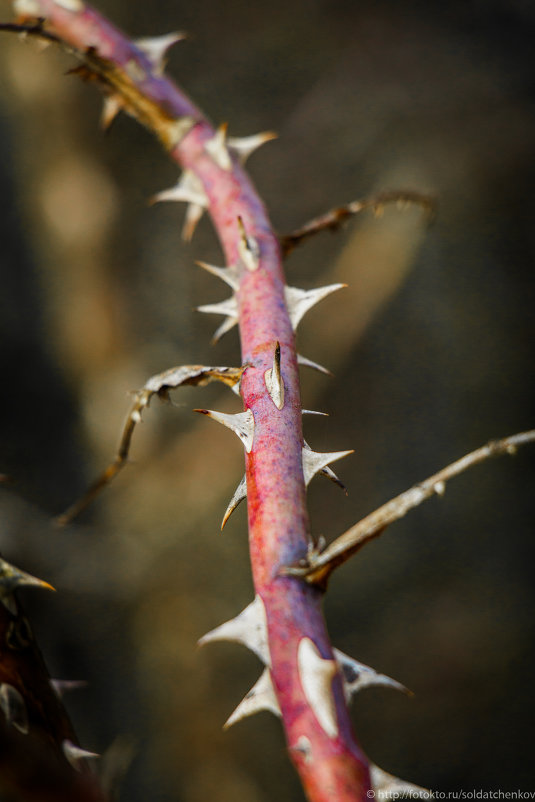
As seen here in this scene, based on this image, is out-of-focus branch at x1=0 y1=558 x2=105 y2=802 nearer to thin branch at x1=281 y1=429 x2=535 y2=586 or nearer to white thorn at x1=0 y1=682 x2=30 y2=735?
white thorn at x1=0 y1=682 x2=30 y2=735

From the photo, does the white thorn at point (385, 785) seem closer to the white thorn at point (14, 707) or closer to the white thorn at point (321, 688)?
the white thorn at point (321, 688)

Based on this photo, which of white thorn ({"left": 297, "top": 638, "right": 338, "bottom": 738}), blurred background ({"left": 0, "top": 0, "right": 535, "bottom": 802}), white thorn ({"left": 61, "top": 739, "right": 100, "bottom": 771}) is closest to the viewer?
white thorn ({"left": 297, "top": 638, "right": 338, "bottom": 738})

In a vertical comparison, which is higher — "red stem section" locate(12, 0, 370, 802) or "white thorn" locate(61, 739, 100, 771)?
"red stem section" locate(12, 0, 370, 802)

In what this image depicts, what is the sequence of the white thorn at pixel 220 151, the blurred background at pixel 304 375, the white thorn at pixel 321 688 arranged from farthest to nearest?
the blurred background at pixel 304 375
the white thorn at pixel 220 151
the white thorn at pixel 321 688

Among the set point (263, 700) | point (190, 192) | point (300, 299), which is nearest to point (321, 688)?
point (263, 700)

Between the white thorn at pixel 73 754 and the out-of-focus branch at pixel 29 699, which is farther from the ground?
the out-of-focus branch at pixel 29 699

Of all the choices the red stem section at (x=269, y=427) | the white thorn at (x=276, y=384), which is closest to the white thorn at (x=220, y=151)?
the red stem section at (x=269, y=427)

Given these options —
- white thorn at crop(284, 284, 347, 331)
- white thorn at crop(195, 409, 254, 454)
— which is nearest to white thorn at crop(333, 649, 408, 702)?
white thorn at crop(195, 409, 254, 454)

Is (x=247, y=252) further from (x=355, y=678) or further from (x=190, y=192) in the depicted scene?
(x=355, y=678)
